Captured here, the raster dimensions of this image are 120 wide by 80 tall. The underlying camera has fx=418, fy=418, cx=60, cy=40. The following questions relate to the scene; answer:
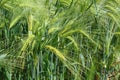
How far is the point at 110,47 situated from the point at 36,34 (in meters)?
0.61

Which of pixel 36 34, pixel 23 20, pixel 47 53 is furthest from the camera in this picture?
pixel 23 20

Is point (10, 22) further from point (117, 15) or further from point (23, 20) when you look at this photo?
point (117, 15)

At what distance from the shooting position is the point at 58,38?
207 centimetres

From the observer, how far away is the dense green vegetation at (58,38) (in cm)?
202

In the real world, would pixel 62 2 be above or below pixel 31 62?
above

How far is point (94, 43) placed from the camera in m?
2.24

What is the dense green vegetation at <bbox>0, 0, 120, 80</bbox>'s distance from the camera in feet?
6.64

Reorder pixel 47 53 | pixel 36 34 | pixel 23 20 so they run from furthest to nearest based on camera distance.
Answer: pixel 23 20
pixel 47 53
pixel 36 34

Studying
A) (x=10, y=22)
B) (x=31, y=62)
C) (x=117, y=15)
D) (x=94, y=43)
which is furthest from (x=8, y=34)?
(x=117, y=15)

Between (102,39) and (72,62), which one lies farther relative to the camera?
(102,39)

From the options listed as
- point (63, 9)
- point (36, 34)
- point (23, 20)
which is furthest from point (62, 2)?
point (36, 34)

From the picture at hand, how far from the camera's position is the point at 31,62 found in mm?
2092

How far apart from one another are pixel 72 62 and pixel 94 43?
0.16 meters

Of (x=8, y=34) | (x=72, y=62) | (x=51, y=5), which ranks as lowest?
Result: (x=72, y=62)
